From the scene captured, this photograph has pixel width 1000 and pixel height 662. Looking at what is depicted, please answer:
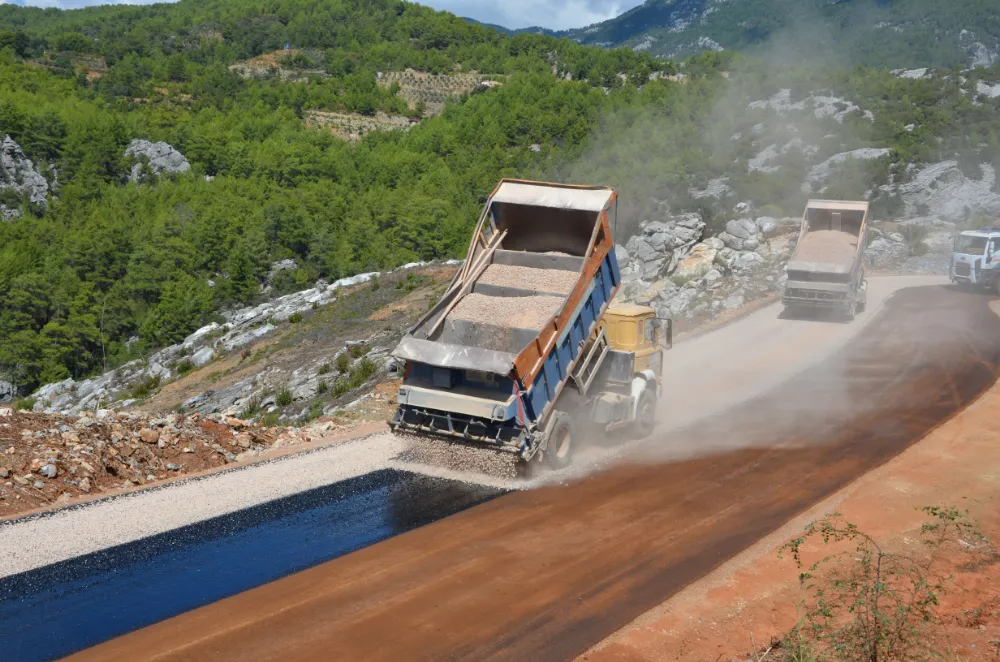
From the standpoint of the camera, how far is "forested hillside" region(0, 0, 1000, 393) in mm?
51781

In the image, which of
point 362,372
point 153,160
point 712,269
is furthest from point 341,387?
point 153,160

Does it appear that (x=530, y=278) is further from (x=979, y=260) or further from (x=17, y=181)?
(x=17, y=181)

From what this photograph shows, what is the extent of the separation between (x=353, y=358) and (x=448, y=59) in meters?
122

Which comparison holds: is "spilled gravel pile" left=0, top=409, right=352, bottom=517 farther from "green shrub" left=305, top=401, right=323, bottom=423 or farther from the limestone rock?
the limestone rock

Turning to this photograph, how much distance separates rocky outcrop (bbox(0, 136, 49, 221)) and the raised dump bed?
68951 millimetres

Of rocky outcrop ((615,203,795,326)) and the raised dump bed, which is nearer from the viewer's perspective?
the raised dump bed

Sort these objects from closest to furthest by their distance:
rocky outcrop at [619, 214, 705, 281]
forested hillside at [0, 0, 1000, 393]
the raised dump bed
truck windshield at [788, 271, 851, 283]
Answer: the raised dump bed → truck windshield at [788, 271, 851, 283] → rocky outcrop at [619, 214, 705, 281] → forested hillside at [0, 0, 1000, 393]

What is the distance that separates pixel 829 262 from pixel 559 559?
1883 centimetres

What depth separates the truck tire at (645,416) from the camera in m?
15.9

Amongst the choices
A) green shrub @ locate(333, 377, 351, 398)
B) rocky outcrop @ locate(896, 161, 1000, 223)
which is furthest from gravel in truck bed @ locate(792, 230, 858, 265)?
rocky outcrop @ locate(896, 161, 1000, 223)

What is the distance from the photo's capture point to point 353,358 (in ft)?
87.4

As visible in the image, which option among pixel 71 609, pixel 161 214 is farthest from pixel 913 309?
pixel 161 214

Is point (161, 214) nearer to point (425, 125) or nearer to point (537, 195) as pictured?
point (425, 125)

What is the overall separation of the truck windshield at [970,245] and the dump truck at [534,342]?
19.2 metres
